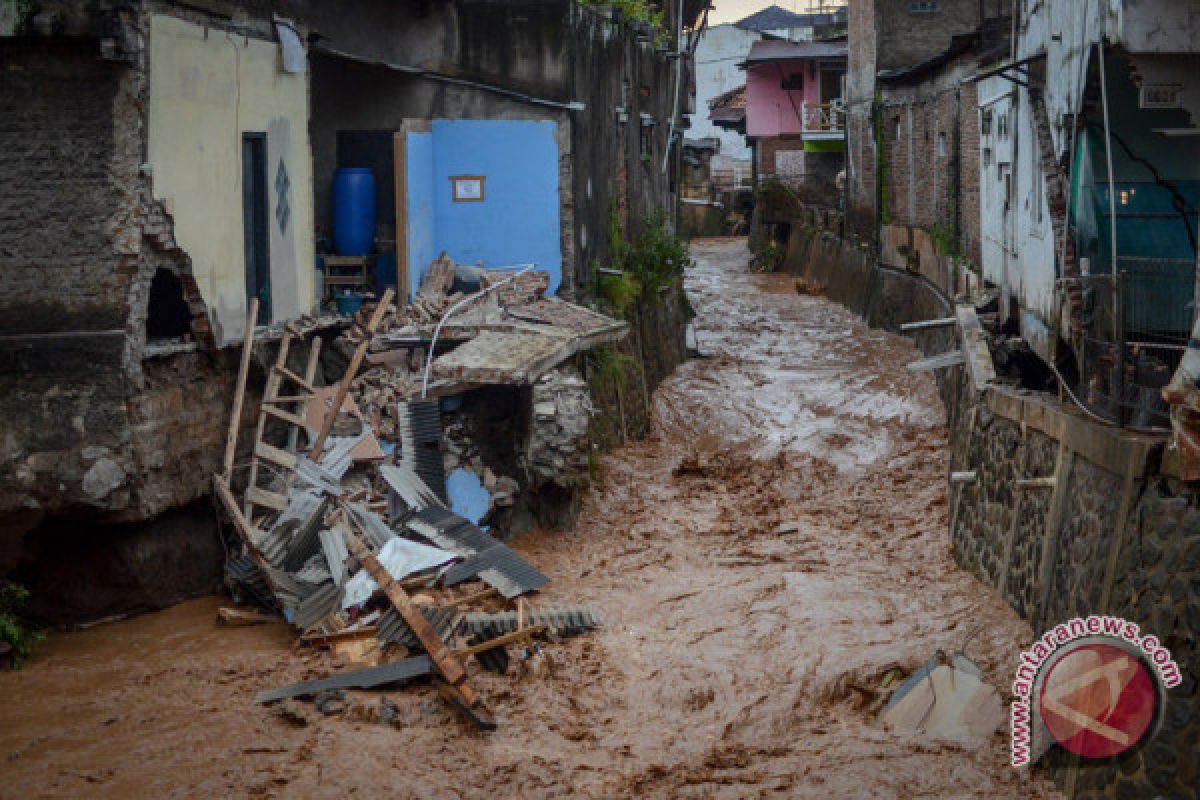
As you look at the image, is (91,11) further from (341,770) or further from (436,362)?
(341,770)

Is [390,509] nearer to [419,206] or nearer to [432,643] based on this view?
[432,643]

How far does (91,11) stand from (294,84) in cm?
346

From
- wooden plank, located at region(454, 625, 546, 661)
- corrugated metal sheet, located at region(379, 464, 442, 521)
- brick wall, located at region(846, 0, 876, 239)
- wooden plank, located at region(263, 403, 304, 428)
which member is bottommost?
wooden plank, located at region(454, 625, 546, 661)

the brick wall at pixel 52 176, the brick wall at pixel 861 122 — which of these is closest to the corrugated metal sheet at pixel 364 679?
the brick wall at pixel 52 176

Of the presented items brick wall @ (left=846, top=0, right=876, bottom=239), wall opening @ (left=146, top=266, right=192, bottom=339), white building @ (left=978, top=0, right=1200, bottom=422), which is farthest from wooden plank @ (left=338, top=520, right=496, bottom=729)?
brick wall @ (left=846, top=0, right=876, bottom=239)

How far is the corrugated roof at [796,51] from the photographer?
40344 millimetres

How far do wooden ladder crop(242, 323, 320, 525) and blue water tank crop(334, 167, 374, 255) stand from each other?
2370 millimetres

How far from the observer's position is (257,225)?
13.2 meters

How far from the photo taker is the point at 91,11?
1029 cm

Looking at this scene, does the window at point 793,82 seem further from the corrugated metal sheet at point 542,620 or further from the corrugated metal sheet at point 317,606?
the corrugated metal sheet at point 317,606

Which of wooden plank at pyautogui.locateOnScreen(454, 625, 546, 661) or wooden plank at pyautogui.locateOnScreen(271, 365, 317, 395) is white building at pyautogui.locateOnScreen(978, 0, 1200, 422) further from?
wooden plank at pyautogui.locateOnScreen(271, 365, 317, 395)

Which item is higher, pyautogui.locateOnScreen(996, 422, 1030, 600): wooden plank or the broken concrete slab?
pyautogui.locateOnScreen(996, 422, 1030, 600): wooden plank

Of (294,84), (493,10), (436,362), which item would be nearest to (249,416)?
(436,362)

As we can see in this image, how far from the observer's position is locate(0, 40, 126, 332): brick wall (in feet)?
34.3
